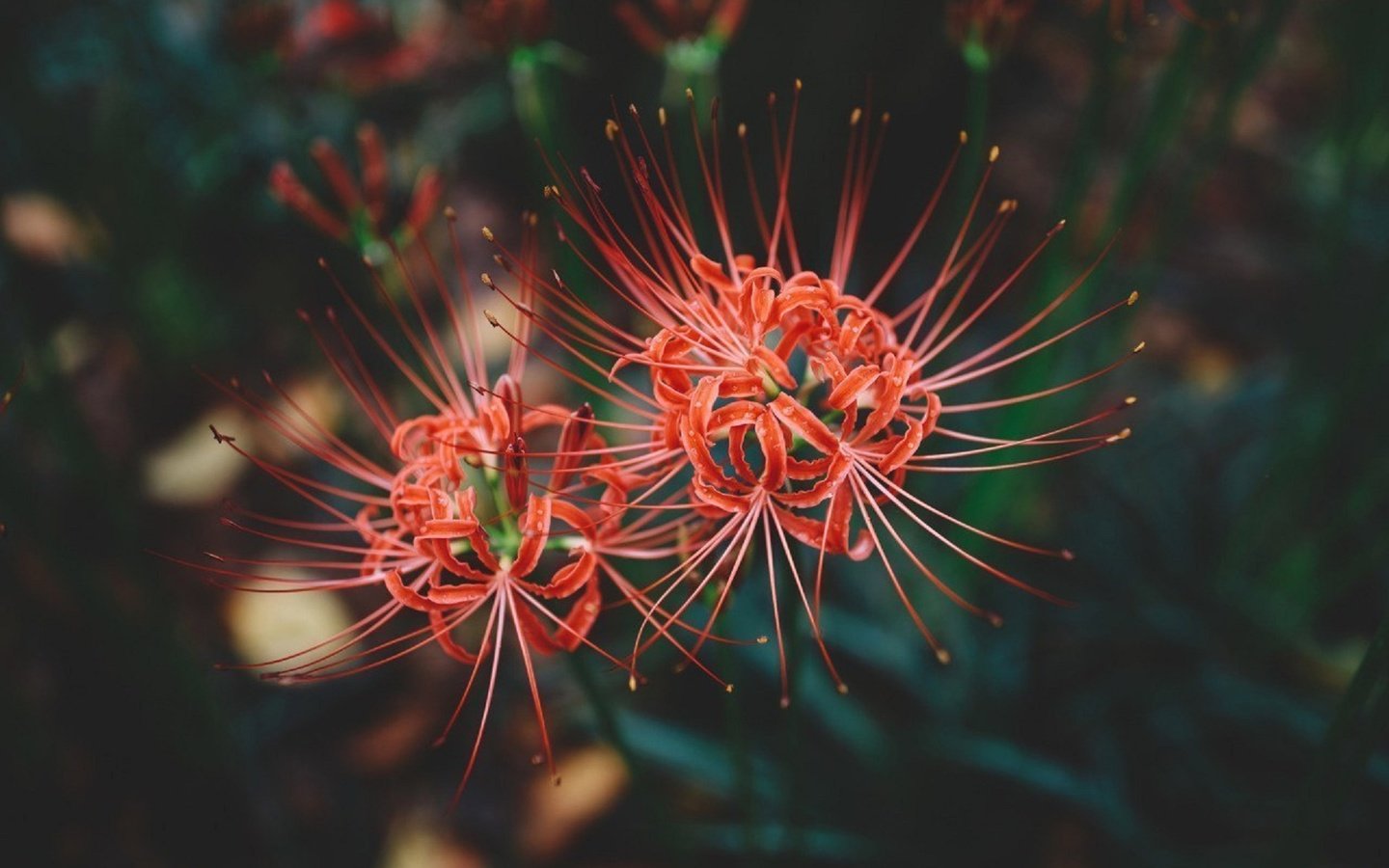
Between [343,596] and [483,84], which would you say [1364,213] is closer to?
[483,84]

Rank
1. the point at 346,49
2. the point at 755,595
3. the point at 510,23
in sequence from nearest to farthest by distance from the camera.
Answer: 1. the point at 510,23
2. the point at 346,49
3. the point at 755,595

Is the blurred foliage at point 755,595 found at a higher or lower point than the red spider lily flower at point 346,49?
lower

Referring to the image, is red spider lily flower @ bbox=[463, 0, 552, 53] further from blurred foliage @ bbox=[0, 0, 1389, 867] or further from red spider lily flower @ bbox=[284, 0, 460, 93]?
red spider lily flower @ bbox=[284, 0, 460, 93]

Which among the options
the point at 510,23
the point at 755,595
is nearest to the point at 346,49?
the point at 510,23

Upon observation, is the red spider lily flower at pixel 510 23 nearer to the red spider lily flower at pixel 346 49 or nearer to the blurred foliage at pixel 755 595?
the blurred foliage at pixel 755 595

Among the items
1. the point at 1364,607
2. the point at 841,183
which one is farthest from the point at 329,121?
the point at 1364,607

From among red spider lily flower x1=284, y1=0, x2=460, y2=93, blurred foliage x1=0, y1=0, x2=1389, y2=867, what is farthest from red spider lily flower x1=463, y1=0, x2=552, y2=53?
red spider lily flower x1=284, y1=0, x2=460, y2=93

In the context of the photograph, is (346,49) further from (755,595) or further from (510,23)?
(755,595)

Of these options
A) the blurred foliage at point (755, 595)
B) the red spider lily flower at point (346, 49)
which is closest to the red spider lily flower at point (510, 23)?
the blurred foliage at point (755, 595)

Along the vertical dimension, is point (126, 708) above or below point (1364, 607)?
below
